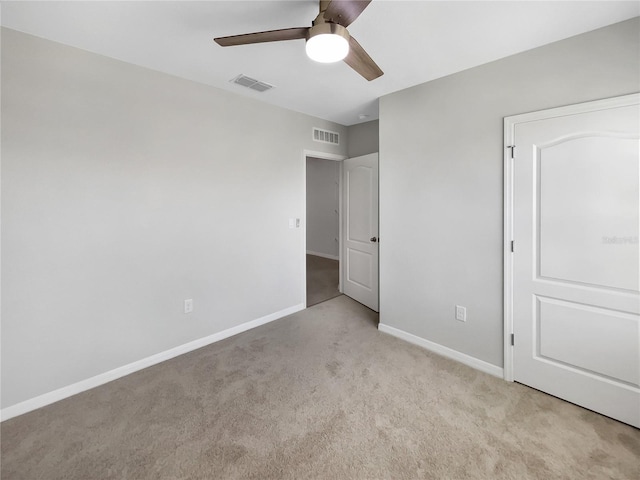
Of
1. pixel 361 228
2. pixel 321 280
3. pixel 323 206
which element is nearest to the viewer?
pixel 361 228

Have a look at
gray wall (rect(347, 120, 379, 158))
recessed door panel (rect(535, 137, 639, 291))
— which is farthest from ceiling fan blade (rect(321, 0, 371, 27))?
gray wall (rect(347, 120, 379, 158))

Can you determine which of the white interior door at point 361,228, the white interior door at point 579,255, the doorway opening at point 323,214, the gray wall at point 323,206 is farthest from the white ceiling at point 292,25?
the gray wall at point 323,206

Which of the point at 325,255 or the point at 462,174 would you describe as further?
the point at 325,255

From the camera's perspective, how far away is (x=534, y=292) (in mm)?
2215

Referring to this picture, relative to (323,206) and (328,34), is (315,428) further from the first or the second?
(323,206)

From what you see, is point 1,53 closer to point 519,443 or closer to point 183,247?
point 183,247

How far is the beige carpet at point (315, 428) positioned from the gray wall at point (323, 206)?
4740 millimetres

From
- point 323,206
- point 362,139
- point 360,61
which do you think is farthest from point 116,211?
point 323,206

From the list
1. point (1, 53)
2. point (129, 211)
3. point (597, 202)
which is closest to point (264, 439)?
point (129, 211)

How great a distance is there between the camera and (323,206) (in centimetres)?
736

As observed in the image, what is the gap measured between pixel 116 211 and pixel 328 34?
6.69ft

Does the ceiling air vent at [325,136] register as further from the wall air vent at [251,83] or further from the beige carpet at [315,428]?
the beige carpet at [315,428]

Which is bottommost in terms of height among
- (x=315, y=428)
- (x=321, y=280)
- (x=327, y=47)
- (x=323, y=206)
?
(x=315, y=428)

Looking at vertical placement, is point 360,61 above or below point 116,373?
above
